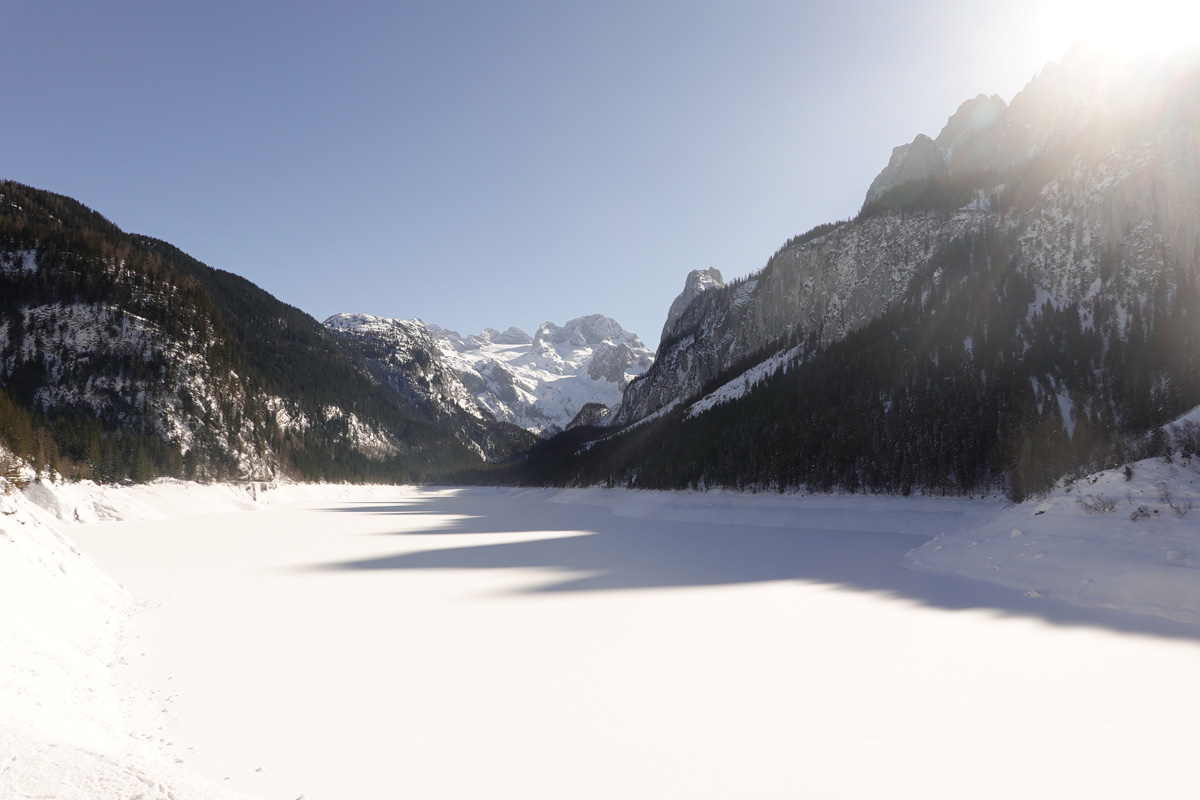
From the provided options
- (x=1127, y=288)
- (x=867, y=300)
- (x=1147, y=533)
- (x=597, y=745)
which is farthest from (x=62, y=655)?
(x=867, y=300)

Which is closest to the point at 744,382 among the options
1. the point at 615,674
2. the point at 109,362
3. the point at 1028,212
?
the point at 1028,212

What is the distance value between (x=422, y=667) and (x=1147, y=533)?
789 inches

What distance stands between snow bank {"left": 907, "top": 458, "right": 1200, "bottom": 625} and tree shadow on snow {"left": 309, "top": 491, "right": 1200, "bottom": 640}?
89 centimetres

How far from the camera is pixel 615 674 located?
8.81m

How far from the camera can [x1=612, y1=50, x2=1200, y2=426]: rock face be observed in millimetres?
56250

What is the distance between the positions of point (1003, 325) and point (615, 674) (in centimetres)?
6891

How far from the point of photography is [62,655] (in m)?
7.98

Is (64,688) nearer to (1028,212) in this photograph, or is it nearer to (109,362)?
(109,362)

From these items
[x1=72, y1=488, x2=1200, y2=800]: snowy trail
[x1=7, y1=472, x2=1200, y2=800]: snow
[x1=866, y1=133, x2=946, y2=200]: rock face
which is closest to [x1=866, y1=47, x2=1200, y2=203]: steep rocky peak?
[x1=866, y1=133, x2=946, y2=200]: rock face

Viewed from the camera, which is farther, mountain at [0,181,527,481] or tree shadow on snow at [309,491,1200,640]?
mountain at [0,181,527,481]

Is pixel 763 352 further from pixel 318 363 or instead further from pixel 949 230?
pixel 318 363

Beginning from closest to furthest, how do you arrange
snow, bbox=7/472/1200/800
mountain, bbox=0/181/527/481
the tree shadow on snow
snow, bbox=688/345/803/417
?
snow, bbox=7/472/1200/800 < the tree shadow on snow < mountain, bbox=0/181/527/481 < snow, bbox=688/345/803/417

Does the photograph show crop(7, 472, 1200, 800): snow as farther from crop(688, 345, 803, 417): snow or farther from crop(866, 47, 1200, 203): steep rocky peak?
crop(866, 47, 1200, 203): steep rocky peak

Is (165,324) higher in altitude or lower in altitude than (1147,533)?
higher
